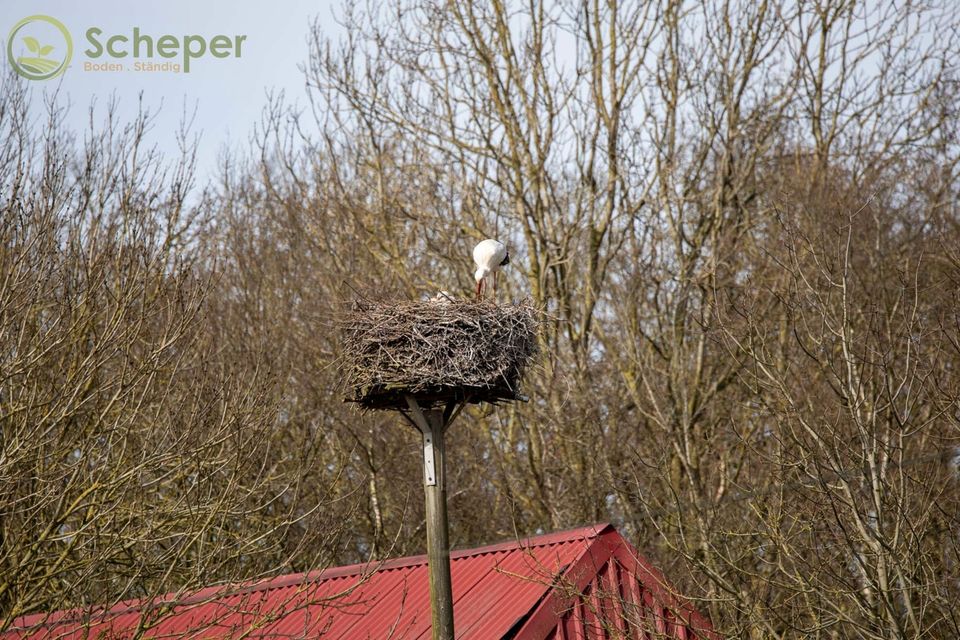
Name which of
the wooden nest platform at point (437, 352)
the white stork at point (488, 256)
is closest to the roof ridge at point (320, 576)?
the wooden nest platform at point (437, 352)

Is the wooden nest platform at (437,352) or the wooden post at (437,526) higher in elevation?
the wooden nest platform at (437,352)

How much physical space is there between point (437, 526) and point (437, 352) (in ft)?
3.94

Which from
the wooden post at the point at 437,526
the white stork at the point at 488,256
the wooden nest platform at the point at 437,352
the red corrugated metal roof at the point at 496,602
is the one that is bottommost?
the red corrugated metal roof at the point at 496,602

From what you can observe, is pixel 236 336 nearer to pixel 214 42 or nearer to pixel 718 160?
pixel 214 42

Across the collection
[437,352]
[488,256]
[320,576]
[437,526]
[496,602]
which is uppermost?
[488,256]

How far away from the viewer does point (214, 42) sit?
13.7 meters

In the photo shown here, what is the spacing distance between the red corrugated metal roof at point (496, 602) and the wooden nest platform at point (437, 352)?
1.43 metres

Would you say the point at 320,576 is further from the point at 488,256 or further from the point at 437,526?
the point at 488,256

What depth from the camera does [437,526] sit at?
777cm

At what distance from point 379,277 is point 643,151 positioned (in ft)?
15.5

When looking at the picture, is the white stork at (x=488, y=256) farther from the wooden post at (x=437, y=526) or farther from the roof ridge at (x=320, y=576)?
the roof ridge at (x=320, y=576)

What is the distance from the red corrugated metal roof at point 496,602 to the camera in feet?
30.0

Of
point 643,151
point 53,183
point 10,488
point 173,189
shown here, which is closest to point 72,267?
point 173,189

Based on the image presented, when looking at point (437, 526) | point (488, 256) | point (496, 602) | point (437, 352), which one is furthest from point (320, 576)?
point (488, 256)
